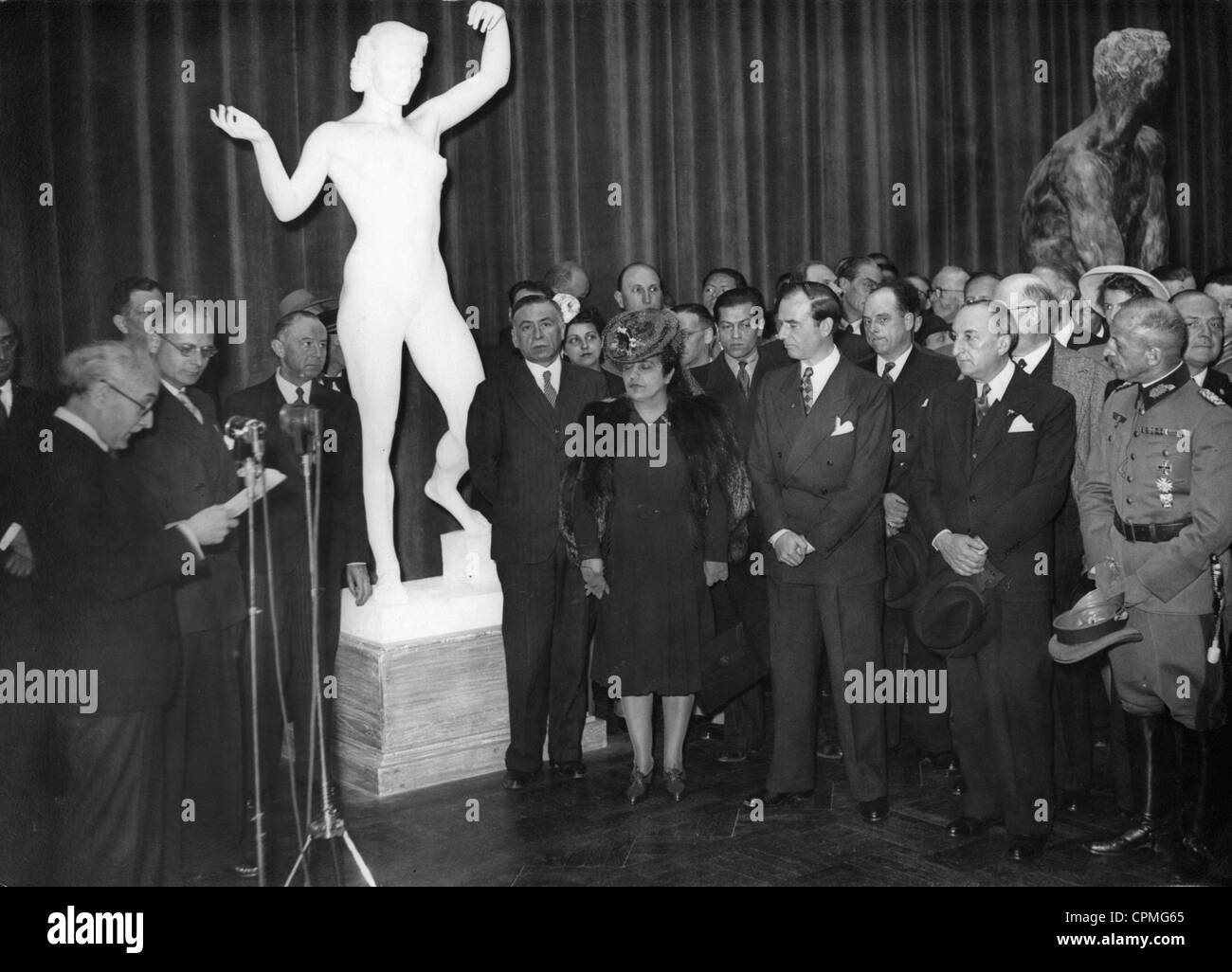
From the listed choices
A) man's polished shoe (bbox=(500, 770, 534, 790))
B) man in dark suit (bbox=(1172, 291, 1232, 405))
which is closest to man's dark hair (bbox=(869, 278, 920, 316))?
man in dark suit (bbox=(1172, 291, 1232, 405))

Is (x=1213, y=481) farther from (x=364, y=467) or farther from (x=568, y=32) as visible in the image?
(x=568, y=32)

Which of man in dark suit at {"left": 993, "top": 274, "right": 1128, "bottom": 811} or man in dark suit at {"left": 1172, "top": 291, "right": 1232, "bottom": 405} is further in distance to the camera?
man in dark suit at {"left": 1172, "top": 291, "right": 1232, "bottom": 405}

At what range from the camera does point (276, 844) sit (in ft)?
13.1

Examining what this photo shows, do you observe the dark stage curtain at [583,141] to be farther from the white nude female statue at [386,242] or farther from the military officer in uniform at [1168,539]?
the military officer in uniform at [1168,539]

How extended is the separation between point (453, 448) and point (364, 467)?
0.34 m

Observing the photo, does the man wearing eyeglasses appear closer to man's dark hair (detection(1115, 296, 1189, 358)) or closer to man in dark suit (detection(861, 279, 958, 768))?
man in dark suit (detection(861, 279, 958, 768))

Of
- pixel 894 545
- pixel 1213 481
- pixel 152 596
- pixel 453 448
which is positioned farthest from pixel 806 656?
pixel 152 596

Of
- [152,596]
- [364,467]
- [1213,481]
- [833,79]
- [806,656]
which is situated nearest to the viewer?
[152,596]

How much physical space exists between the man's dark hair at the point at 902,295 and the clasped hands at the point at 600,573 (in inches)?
41.4

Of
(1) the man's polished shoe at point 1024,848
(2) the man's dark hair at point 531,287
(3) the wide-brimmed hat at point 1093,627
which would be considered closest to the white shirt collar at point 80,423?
(2) the man's dark hair at point 531,287

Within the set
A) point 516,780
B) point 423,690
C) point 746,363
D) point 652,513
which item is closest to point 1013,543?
point 652,513

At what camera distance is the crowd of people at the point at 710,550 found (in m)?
3.26

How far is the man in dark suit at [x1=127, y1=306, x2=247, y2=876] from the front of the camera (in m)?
3.71

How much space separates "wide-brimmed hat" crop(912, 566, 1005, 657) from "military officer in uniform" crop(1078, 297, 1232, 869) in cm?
31
